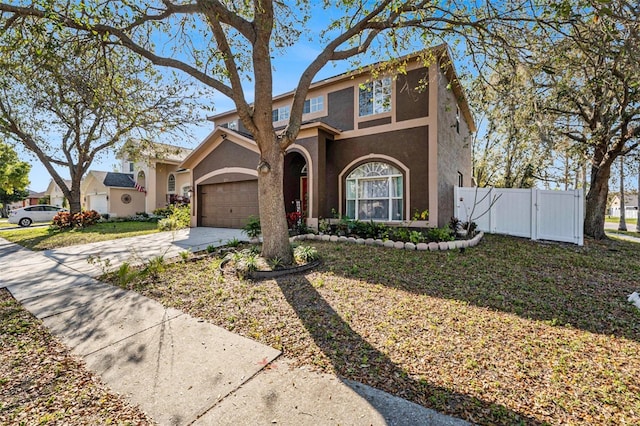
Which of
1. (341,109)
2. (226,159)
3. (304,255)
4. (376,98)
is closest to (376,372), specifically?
(304,255)

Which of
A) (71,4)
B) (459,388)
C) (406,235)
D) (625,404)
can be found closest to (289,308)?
(459,388)

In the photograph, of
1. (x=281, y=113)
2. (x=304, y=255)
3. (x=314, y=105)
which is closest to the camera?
(x=304, y=255)

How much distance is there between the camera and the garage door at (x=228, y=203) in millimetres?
13047

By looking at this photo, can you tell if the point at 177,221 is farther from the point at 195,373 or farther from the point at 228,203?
the point at 195,373

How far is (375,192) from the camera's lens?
11180mm

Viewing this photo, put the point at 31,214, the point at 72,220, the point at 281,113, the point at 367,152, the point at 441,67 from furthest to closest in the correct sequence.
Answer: the point at 31,214
the point at 72,220
the point at 281,113
the point at 367,152
the point at 441,67

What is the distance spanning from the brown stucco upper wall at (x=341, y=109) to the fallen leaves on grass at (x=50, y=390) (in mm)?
10681

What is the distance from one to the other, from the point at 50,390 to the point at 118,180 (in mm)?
25278

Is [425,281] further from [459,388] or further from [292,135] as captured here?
[292,135]

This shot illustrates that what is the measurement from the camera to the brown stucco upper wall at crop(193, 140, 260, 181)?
1263 cm

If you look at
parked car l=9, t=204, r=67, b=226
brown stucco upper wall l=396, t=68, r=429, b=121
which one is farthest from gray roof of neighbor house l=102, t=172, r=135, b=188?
brown stucco upper wall l=396, t=68, r=429, b=121

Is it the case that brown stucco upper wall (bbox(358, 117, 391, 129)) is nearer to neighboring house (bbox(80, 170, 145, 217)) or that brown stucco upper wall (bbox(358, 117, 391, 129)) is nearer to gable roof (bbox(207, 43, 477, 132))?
gable roof (bbox(207, 43, 477, 132))

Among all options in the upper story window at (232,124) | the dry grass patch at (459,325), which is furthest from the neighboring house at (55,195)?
the dry grass patch at (459,325)

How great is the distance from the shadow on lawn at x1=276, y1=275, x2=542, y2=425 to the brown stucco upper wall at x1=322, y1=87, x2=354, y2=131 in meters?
9.01
